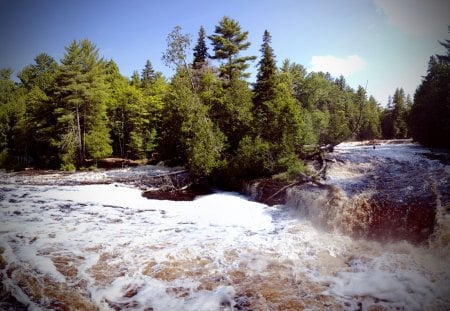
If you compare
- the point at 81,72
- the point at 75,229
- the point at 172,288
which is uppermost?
the point at 81,72

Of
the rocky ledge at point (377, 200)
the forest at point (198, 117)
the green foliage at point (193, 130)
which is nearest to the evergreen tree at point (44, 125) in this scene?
the forest at point (198, 117)

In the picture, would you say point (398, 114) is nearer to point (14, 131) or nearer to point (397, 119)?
point (397, 119)

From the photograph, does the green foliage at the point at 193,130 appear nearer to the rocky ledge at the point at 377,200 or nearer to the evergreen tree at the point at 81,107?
the rocky ledge at the point at 377,200

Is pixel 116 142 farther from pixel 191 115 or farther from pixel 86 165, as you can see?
pixel 191 115

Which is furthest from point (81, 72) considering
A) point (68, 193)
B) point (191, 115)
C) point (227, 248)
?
point (227, 248)

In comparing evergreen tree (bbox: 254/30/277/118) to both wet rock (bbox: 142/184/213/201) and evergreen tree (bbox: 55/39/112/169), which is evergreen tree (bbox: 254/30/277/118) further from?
evergreen tree (bbox: 55/39/112/169)

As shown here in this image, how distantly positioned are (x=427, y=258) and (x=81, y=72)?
3073 cm

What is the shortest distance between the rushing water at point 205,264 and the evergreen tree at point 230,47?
2018 centimetres

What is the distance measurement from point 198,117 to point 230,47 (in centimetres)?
1231

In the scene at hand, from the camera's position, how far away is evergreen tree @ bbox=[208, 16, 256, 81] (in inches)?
1098

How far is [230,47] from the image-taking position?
27.8m

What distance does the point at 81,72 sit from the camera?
91.4 feet

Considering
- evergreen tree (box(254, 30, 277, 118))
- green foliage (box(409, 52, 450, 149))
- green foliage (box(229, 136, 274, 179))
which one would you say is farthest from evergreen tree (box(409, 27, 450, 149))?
green foliage (box(229, 136, 274, 179))

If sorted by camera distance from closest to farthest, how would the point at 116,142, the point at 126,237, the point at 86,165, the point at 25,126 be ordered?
1. the point at 126,237
2. the point at 86,165
3. the point at 25,126
4. the point at 116,142
